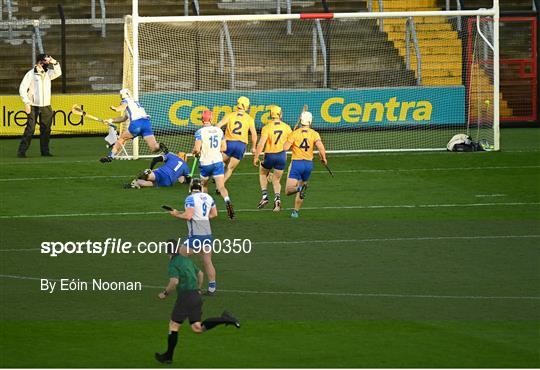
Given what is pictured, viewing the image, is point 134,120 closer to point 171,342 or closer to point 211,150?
point 211,150

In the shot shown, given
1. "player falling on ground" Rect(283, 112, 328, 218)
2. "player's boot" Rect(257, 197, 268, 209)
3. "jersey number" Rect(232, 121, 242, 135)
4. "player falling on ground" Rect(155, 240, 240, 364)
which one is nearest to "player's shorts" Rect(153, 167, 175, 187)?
"jersey number" Rect(232, 121, 242, 135)

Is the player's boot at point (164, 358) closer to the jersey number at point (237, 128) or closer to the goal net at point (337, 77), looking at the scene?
the jersey number at point (237, 128)

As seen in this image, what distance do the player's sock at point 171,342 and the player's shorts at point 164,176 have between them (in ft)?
44.9

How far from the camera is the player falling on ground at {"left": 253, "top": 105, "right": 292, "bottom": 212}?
86.1ft

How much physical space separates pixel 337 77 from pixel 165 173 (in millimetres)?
11986

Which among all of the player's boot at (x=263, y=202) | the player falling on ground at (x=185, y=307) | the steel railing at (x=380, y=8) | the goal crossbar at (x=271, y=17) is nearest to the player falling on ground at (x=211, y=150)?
the player's boot at (x=263, y=202)

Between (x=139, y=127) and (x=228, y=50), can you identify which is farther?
(x=228, y=50)

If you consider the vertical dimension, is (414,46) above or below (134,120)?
above

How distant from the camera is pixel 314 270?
21.0 m

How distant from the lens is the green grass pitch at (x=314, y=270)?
645 inches

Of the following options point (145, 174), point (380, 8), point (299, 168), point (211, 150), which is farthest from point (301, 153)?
point (380, 8)

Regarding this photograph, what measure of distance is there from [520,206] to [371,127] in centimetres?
1148

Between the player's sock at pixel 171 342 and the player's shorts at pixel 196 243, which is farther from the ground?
the player's shorts at pixel 196 243

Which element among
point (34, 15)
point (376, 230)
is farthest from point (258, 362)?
point (34, 15)
